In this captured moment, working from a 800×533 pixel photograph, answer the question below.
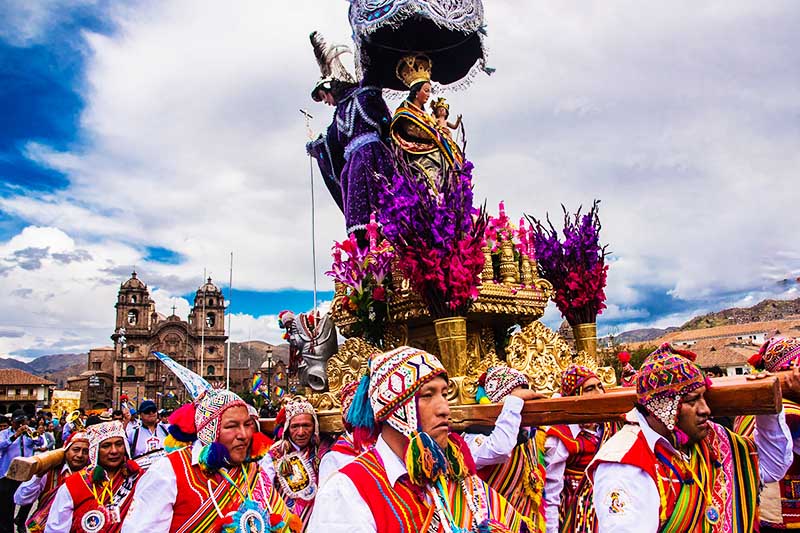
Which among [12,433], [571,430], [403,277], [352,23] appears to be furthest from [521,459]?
[12,433]

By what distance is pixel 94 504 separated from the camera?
517cm

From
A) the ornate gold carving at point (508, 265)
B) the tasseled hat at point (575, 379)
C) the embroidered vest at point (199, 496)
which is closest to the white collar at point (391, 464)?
the embroidered vest at point (199, 496)

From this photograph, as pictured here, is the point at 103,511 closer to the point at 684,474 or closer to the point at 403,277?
the point at 403,277

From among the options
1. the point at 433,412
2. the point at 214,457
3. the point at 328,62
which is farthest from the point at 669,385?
the point at 328,62

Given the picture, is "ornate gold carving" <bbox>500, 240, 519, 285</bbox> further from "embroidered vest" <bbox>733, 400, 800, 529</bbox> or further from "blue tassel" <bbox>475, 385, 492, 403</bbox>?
"embroidered vest" <bbox>733, 400, 800, 529</bbox>

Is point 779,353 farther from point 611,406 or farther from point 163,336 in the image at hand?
point 163,336

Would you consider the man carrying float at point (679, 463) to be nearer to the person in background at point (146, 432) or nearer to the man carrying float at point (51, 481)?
the man carrying float at point (51, 481)

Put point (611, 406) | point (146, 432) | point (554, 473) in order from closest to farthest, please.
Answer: point (611, 406) → point (554, 473) → point (146, 432)

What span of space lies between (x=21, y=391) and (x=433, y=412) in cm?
6905

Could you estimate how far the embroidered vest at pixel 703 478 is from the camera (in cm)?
280

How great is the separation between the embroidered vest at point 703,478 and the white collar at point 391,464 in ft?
3.16

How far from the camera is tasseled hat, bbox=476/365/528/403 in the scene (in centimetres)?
439

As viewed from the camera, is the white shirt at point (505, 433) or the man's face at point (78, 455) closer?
the white shirt at point (505, 433)

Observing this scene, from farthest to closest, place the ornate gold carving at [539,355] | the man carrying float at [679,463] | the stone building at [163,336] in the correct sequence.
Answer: the stone building at [163,336]
the ornate gold carving at [539,355]
the man carrying float at [679,463]
